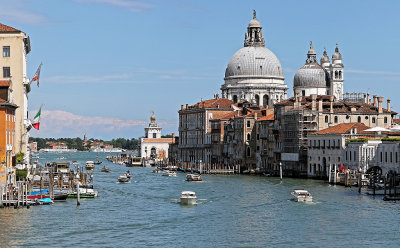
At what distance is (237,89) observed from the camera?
132 metres

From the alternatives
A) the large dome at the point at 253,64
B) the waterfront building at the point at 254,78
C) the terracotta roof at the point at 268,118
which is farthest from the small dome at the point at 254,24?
the terracotta roof at the point at 268,118

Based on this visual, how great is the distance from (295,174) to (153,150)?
75.2 metres

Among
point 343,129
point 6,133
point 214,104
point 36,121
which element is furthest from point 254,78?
point 6,133

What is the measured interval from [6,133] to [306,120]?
3927 cm

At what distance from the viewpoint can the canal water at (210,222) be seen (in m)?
36.0

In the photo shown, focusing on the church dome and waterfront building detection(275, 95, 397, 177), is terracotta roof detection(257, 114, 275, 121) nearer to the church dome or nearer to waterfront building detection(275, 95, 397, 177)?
waterfront building detection(275, 95, 397, 177)

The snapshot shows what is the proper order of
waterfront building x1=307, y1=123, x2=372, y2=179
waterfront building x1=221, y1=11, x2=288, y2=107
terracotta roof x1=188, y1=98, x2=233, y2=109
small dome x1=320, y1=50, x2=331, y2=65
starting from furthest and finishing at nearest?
1. waterfront building x1=221, y1=11, x2=288, y2=107
2. small dome x1=320, y1=50, x2=331, y2=65
3. terracotta roof x1=188, y1=98, x2=233, y2=109
4. waterfront building x1=307, y1=123, x2=372, y2=179

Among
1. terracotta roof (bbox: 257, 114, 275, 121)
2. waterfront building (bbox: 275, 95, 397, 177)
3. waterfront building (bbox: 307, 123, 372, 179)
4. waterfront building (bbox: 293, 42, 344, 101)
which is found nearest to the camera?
waterfront building (bbox: 307, 123, 372, 179)

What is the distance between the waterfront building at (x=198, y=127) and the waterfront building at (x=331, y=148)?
1370 inches

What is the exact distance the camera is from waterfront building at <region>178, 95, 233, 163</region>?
114 m

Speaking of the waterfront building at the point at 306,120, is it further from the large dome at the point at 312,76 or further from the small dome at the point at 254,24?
the small dome at the point at 254,24

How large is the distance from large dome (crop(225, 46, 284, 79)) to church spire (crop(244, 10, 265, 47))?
1.14 m

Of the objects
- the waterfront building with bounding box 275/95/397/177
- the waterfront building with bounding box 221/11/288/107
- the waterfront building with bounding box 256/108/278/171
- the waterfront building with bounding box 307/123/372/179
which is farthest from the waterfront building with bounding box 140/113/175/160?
the waterfront building with bounding box 307/123/372/179

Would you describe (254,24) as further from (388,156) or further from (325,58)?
(388,156)
